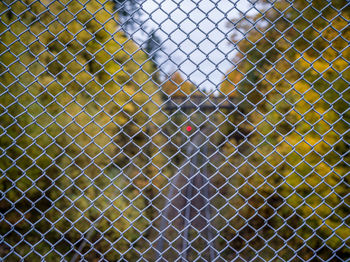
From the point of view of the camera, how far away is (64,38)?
15.6 feet

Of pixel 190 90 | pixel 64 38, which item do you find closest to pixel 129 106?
pixel 64 38

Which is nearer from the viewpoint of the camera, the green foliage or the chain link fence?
the chain link fence

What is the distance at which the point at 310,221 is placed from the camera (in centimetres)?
423

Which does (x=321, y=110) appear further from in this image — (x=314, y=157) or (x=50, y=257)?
(x=50, y=257)

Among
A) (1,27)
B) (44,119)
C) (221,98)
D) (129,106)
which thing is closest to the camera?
(221,98)

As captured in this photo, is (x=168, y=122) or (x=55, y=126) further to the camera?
(x=55, y=126)

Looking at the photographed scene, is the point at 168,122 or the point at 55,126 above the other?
the point at 168,122

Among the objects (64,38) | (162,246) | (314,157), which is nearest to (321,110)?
(314,157)

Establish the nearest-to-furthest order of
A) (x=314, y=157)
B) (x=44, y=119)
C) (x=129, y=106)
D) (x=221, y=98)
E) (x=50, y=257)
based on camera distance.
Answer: (x=221, y=98), (x=314, y=157), (x=44, y=119), (x=50, y=257), (x=129, y=106)

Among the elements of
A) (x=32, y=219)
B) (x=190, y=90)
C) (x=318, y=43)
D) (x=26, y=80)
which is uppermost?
(x=318, y=43)

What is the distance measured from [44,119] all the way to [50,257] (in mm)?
2486

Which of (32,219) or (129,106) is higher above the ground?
(129,106)

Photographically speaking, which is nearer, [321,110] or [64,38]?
[321,110]

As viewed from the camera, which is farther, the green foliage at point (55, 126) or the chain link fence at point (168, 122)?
the green foliage at point (55, 126)
